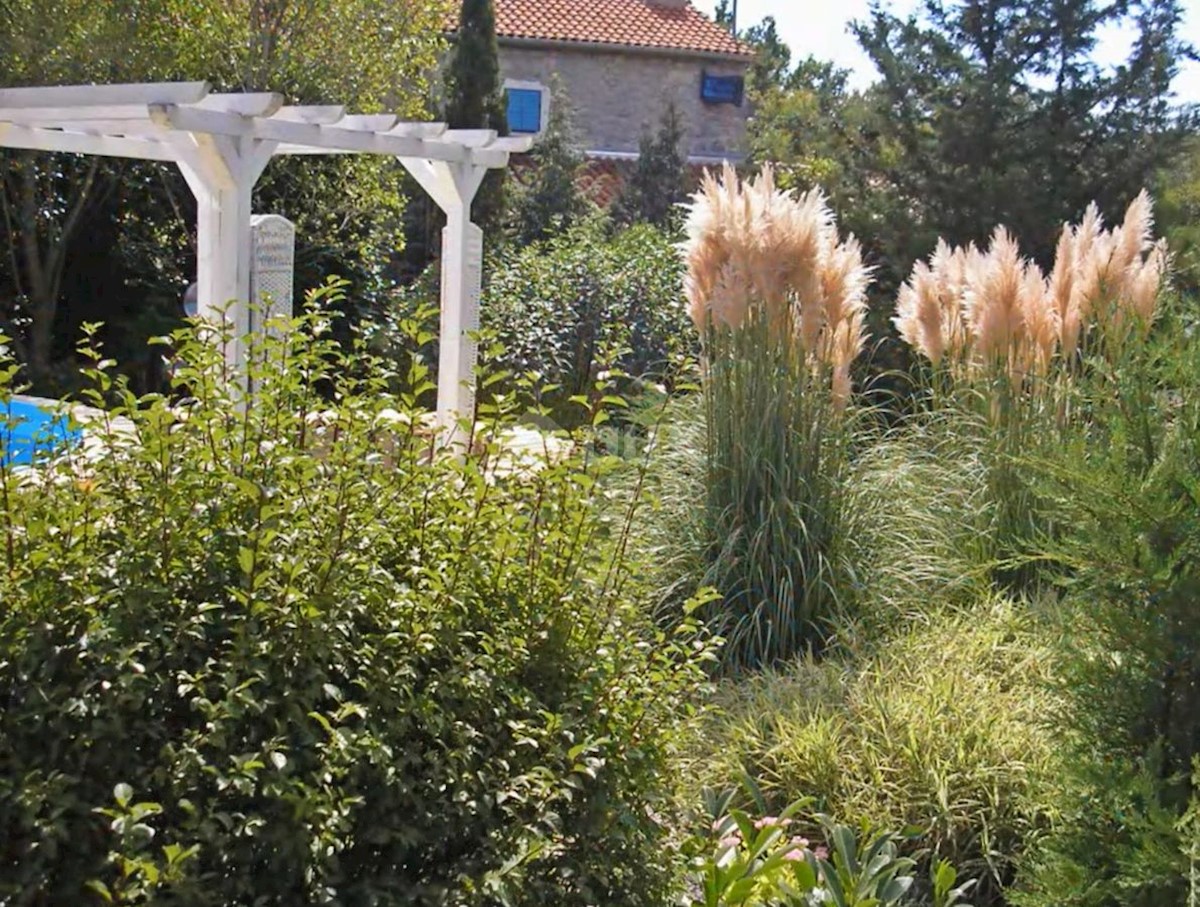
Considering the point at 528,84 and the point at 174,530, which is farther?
the point at 528,84

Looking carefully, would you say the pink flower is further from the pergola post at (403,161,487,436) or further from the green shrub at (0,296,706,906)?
the pergola post at (403,161,487,436)

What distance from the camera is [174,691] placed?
2.19m

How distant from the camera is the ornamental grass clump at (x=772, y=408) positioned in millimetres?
4848

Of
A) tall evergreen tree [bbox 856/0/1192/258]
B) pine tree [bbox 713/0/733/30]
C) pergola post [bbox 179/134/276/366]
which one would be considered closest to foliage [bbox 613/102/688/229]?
tall evergreen tree [bbox 856/0/1192/258]

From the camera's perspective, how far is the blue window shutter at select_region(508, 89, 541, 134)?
24.0 m

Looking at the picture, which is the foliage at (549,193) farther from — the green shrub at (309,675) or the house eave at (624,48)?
the green shrub at (309,675)

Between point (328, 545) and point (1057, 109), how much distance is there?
1228 centimetres

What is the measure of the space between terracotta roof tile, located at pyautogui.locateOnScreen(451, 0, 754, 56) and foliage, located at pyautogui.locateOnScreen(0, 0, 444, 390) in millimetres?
11658

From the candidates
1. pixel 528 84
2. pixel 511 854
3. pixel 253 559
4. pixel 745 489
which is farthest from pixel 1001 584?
pixel 528 84

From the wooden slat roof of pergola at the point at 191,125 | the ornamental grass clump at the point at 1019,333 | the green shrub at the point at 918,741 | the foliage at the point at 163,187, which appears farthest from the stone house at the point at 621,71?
the green shrub at the point at 918,741

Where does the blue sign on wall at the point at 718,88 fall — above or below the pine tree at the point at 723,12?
below

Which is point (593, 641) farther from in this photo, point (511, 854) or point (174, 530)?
point (174, 530)

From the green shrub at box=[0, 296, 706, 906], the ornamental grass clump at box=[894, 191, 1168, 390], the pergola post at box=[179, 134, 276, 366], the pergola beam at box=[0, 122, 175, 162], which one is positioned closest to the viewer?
the green shrub at box=[0, 296, 706, 906]

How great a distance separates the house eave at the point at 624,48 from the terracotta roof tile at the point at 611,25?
0.04m
